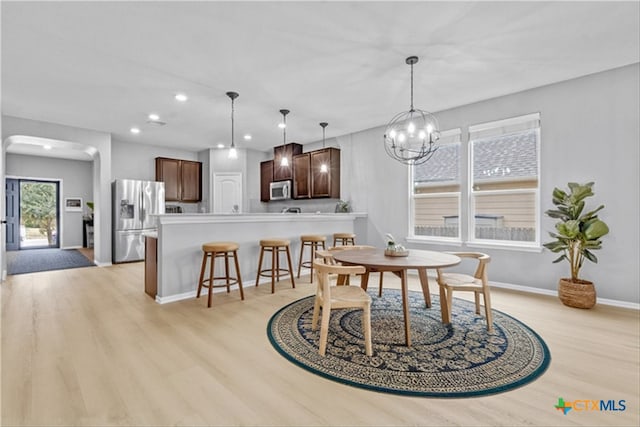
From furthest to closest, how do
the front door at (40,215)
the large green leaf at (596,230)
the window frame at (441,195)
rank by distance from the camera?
the front door at (40,215) < the window frame at (441,195) < the large green leaf at (596,230)

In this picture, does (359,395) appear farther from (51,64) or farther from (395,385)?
(51,64)

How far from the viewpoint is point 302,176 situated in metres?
6.52

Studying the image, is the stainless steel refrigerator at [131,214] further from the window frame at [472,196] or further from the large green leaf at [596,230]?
the large green leaf at [596,230]

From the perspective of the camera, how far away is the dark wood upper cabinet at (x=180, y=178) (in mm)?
7007

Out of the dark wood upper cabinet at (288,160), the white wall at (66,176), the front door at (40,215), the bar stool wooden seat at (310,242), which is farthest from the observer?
the front door at (40,215)

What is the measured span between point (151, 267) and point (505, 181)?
493 centimetres

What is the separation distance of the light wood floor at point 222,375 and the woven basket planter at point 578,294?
0.11m

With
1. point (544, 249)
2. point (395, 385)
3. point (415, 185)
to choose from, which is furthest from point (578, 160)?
point (395, 385)

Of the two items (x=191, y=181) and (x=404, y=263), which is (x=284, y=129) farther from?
(x=404, y=263)

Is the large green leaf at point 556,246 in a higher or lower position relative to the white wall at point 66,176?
lower

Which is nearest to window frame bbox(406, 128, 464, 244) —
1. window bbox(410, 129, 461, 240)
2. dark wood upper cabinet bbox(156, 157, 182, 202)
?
window bbox(410, 129, 461, 240)

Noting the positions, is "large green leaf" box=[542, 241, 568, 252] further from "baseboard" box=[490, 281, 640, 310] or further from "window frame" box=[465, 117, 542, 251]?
"baseboard" box=[490, 281, 640, 310]

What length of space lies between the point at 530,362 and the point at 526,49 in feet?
9.45

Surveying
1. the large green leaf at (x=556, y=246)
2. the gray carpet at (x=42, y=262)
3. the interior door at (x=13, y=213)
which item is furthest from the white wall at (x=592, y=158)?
the interior door at (x=13, y=213)
